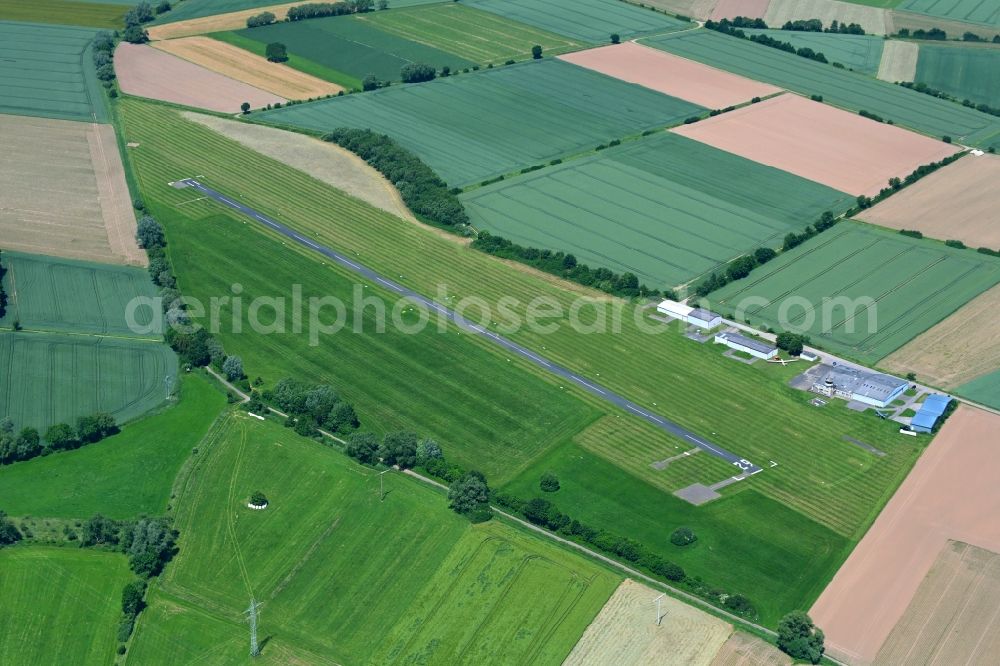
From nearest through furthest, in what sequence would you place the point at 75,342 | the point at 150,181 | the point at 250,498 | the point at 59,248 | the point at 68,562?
the point at 68,562 → the point at 250,498 → the point at 75,342 → the point at 59,248 → the point at 150,181

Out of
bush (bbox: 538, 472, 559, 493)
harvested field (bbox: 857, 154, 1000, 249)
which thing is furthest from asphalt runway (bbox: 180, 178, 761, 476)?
harvested field (bbox: 857, 154, 1000, 249)

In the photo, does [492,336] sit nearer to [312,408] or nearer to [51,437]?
[312,408]

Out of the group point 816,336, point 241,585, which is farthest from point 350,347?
point 816,336

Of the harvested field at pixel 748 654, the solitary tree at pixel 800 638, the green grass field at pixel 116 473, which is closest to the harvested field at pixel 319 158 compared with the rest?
the green grass field at pixel 116 473

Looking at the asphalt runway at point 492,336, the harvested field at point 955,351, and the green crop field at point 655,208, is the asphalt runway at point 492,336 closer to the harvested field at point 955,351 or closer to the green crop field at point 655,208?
the green crop field at point 655,208

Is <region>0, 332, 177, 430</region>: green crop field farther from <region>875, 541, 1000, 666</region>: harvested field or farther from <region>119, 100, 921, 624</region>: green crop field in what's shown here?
<region>875, 541, 1000, 666</region>: harvested field

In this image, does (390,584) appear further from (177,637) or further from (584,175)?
(584,175)
